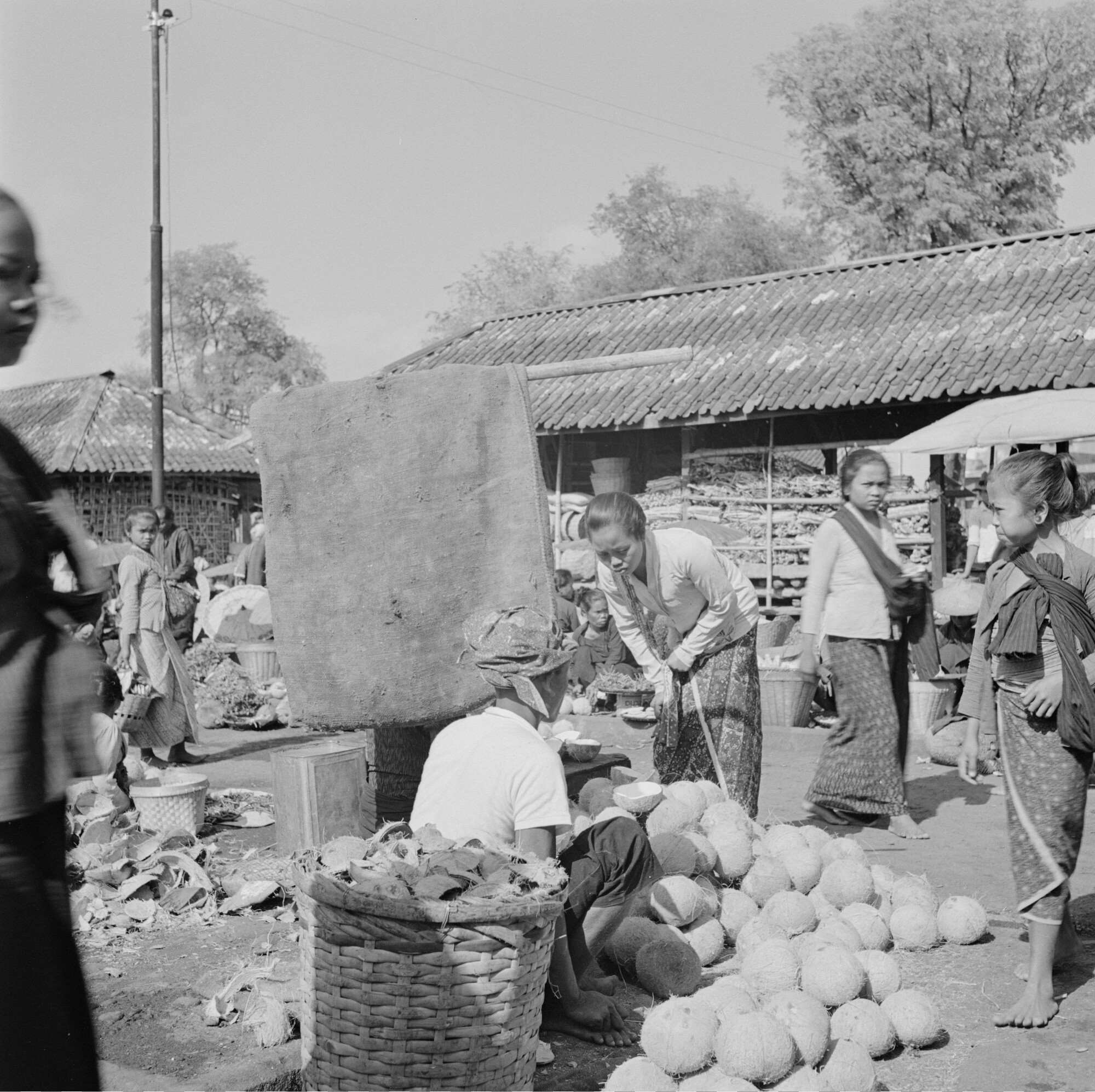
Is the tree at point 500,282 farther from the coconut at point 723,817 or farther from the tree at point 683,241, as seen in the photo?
the coconut at point 723,817

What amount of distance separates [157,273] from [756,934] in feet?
49.6

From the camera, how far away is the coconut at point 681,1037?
3223 millimetres

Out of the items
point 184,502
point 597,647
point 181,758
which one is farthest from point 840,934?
point 184,502

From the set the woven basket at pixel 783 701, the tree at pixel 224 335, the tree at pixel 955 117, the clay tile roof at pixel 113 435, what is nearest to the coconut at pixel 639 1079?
the woven basket at pixel 783 701

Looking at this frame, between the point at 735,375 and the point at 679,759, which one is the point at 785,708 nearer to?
the point at 679,759

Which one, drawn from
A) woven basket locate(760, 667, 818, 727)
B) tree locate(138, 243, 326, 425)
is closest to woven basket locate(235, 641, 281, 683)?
woven basket locate(760, 667, 818, 727)

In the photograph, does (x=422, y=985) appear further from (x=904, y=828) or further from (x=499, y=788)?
(x=904, y=828)

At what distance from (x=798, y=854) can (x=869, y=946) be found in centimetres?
54

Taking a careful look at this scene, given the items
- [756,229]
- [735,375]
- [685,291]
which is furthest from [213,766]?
[756,229]

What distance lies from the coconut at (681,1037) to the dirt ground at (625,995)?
0.27m

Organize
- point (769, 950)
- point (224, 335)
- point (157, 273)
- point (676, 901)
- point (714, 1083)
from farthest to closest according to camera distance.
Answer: point (224, 335), point (157, 273), point (676, 901), point (769, 950), point (714, 1083)

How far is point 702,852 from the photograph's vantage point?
464cm

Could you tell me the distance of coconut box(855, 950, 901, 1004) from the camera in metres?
3.85

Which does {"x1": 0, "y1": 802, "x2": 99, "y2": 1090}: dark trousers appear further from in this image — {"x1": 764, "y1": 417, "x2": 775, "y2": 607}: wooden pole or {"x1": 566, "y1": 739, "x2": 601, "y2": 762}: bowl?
{"x1": 764, "y1": 417, "x2": 775, "y2": 607}: wooden pole
